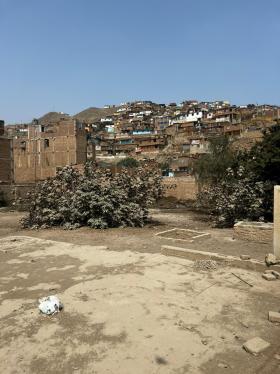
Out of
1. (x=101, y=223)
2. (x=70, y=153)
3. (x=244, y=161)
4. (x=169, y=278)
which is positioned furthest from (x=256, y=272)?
(x=70, y=153)

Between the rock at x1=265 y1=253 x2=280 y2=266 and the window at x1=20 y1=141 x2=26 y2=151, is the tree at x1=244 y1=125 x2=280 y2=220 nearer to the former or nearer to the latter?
the rock at x1=265 y1=253 x2=280 y2=266

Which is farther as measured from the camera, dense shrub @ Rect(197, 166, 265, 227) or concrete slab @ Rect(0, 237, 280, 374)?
dense shrub @ Rect(197, 166, 265, 227)

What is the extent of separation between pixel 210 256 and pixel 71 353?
5037 mm

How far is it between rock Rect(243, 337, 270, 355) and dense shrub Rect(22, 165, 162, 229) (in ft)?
34.7

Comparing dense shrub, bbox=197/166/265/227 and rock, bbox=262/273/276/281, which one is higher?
dense shrub, bbox=197/166/265/227

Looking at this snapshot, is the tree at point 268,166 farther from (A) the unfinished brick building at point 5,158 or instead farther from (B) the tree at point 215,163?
(A) the unfinished brick building at point 5,158

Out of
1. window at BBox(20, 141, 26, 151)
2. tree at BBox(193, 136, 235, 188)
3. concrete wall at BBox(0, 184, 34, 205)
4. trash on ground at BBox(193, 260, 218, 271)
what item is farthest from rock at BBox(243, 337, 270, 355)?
window at BBox(20, 141, 26, 151)

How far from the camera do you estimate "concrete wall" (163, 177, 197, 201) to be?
29.8m

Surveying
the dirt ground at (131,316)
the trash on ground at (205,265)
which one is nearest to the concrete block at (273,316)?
the dirt ground at (131,316)

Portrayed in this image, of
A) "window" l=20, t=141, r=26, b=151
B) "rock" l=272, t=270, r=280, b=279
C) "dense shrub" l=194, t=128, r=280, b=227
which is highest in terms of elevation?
"window" l=20, t=141, r=26, b=151

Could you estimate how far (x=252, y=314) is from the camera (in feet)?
18.9

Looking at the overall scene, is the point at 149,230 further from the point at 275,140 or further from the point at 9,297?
the point at 9,297

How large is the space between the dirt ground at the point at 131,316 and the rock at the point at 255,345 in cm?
7

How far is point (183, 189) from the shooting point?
30.4m
